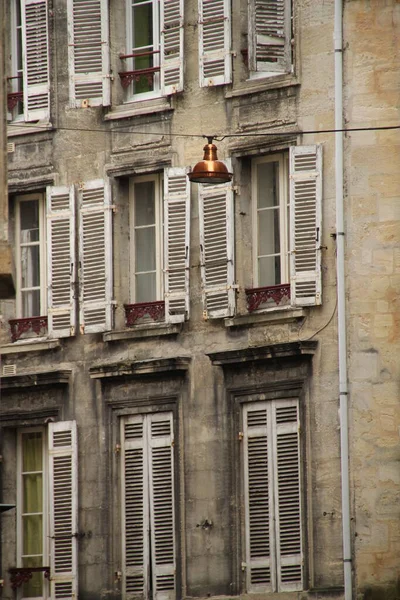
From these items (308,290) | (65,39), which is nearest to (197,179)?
(308,290)

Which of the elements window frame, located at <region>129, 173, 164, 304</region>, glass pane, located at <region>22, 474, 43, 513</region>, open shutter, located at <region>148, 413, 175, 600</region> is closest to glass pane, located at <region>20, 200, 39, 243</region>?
window frame, located at <region>129, 173, 164, 304</region>

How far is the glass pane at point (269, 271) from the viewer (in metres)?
41.8

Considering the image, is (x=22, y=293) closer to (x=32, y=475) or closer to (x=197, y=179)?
(x=32, y=475)

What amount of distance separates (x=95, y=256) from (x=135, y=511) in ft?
14.0

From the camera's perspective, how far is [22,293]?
1753 inches

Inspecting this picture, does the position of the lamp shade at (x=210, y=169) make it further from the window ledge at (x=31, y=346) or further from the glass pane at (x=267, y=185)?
the window ledge at (x=31, y=346)

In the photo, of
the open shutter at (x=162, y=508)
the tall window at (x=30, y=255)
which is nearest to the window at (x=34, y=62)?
the tall window at (x=30, y=255)

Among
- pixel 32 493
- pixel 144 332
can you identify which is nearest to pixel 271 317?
pixel 144 332

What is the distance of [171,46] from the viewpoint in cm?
4297

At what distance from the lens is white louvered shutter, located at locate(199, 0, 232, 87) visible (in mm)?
42188

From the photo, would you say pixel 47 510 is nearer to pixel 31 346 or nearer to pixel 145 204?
pixel 31 346

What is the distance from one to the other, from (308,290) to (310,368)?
→ 1.20 metres

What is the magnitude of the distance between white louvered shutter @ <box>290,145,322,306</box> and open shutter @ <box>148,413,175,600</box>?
134 inches

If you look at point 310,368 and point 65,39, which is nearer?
point 310,368
